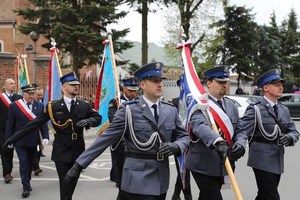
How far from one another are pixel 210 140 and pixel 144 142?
0.66 meters

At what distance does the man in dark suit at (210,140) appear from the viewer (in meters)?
4.59

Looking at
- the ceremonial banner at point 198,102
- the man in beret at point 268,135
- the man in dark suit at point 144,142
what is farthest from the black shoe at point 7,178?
the man in beret at point 268,135

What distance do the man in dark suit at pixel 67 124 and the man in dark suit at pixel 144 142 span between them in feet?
6.95

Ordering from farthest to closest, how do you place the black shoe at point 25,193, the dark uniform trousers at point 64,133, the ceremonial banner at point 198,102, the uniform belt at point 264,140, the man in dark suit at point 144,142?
the black shoe at point 25,193 < the dark uniform trousers at point 64,133 < the uniform belt at point 264,140 < the ceremonial banner at point 198,102 < the man in dark suit at point 144,142

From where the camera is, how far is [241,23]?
43.4 meters

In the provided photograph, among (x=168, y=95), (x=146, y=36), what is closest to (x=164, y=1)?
(x=146, y=36)

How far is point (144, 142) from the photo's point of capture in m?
4.22

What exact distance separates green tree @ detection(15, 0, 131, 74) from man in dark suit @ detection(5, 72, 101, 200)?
1415 centimetres

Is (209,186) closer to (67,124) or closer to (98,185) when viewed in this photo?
(67,124)

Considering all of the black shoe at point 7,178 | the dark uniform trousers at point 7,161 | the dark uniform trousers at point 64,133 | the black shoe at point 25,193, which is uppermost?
the dark uniform trousers at point 64,133

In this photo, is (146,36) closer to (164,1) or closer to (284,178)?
(164,1)

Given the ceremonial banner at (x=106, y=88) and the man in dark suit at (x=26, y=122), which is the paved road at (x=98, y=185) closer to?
the man in dark suit at (x=26, y=122)

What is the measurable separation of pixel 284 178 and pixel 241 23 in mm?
36030

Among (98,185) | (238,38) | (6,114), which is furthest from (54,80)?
(238,38)
